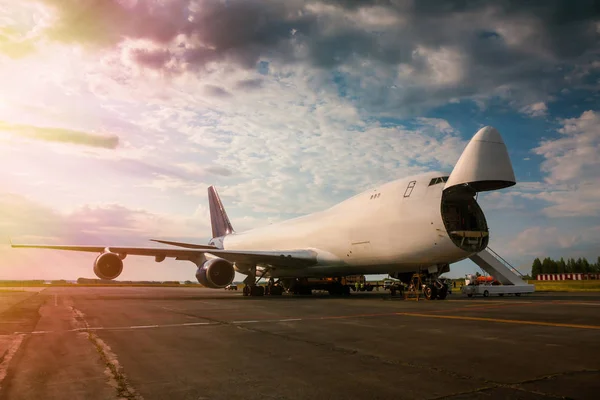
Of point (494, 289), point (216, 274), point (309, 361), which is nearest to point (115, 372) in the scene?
point (309, 361)

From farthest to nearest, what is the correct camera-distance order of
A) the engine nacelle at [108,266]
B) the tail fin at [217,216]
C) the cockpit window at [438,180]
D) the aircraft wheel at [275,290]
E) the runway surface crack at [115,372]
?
the tail fin at [217,216] → the aircraft wheel at [275,290] → the engine nacelle at [108,266] → the cockpit window at [438,180] → the runway surface crack at [115,372]

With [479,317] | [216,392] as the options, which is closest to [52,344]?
[216,392]

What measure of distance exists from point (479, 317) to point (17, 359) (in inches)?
390

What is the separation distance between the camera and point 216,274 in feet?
77.7

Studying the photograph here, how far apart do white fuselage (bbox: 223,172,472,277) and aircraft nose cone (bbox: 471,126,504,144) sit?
92.2 inches

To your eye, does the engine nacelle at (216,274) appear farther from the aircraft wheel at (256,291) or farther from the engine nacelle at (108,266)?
the engine nacelle at (108,266)

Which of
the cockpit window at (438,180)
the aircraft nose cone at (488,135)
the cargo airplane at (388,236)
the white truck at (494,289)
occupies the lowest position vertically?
the white truck at (494,289)

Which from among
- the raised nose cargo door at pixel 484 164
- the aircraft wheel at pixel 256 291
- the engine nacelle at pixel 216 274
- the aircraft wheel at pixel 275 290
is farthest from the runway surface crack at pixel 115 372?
the aircraft wheel at pixel 275 290

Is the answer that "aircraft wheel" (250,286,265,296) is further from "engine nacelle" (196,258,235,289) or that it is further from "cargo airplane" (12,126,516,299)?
"engine nacelle" (196,258,235,289)

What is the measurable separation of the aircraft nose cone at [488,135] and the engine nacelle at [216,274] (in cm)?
1419

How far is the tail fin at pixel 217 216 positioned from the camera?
4172 cm

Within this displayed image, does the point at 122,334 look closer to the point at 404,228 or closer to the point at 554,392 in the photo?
the point at 554,392

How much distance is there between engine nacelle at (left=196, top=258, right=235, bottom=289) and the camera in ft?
77.1

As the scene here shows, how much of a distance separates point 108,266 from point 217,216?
18.8m
